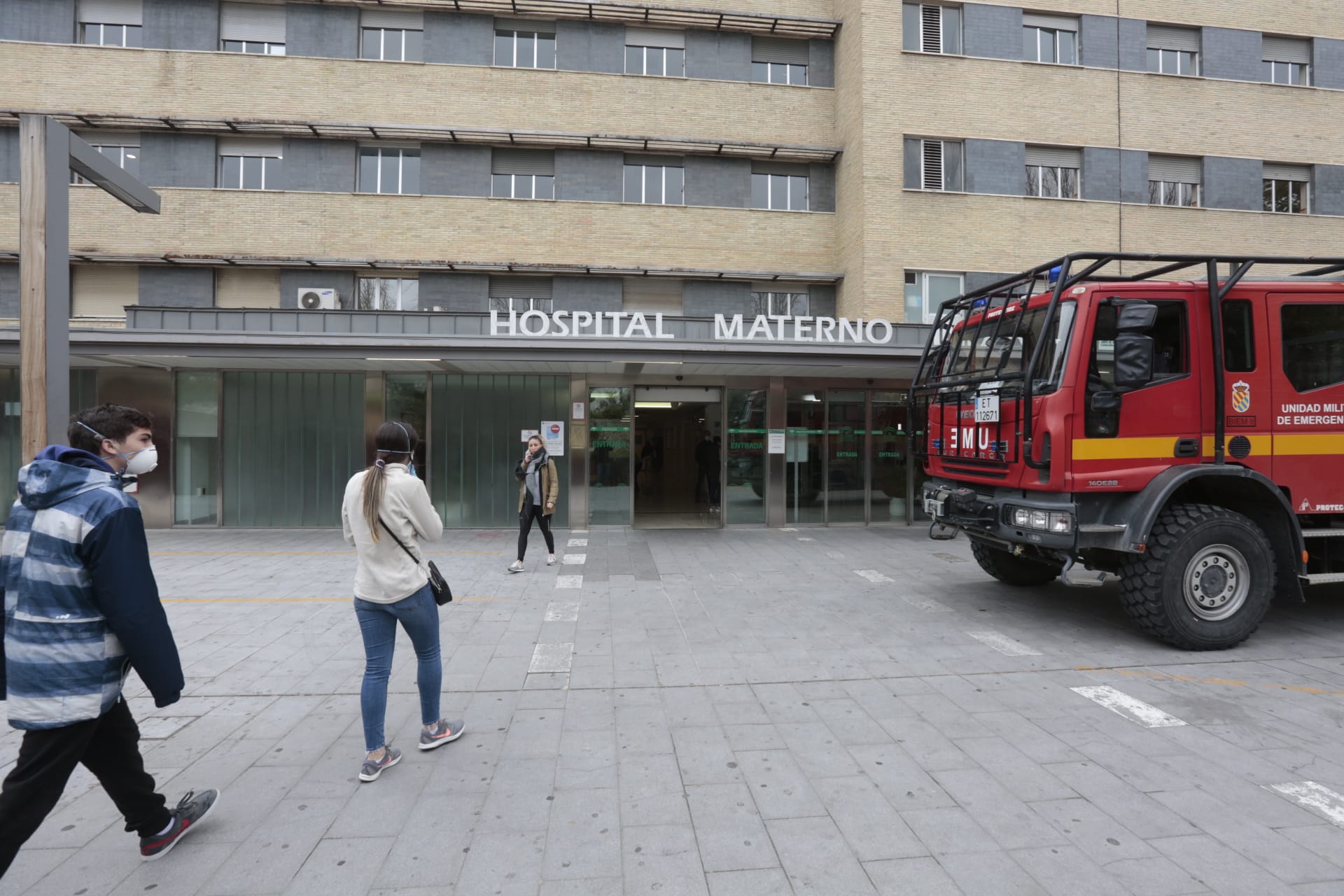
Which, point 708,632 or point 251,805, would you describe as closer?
point 251,805

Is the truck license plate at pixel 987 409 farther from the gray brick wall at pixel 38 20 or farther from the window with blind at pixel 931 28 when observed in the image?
the gray brick wall at pixel 38 20

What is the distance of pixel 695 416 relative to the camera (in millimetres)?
13969

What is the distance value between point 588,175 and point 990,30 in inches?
391

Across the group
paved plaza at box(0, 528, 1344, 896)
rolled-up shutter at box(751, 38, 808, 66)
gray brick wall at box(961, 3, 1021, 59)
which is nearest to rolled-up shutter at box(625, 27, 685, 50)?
rolled-up shutter at box(751, 38, 808, 66)

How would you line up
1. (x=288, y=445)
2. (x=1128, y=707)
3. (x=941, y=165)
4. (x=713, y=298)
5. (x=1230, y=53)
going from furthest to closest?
(x=1230, y=53) → (x=713, y=298) → (x=941, y=165) → (x=288, y=445) → (x=1128, y=707)

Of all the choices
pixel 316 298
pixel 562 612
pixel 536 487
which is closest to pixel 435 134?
pixel 316 298

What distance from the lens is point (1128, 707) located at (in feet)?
13.9

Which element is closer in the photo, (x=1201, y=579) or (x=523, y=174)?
(x=1201, y=579)

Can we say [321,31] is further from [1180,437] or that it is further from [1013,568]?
[1180,437]

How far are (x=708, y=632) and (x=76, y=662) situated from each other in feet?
14.7

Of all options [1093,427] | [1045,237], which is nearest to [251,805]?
[1093,427]

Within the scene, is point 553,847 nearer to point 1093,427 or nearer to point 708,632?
point 708,632

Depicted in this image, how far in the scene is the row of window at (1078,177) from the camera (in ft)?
48.6

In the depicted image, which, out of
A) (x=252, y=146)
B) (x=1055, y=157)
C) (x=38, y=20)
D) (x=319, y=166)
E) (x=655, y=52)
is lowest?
(x=319, y=166)
